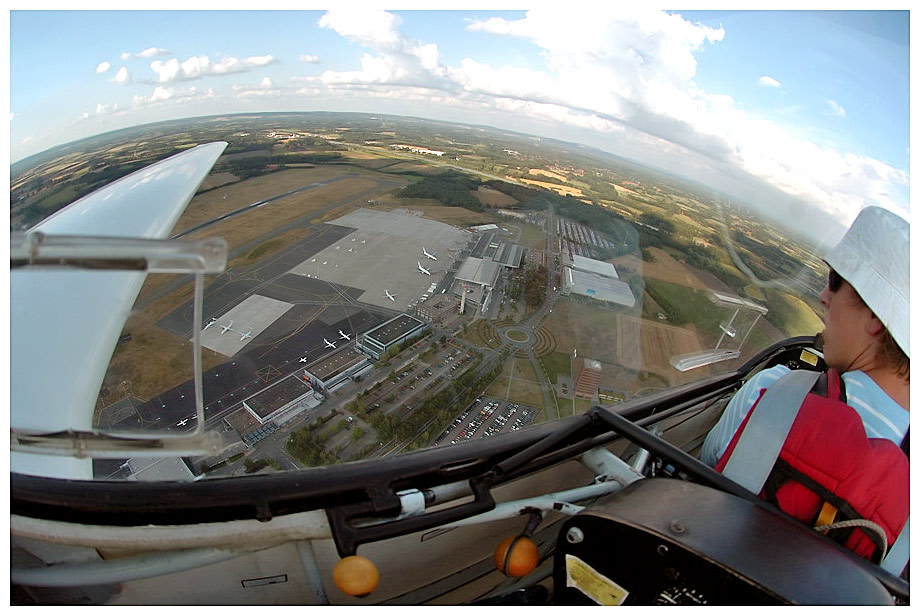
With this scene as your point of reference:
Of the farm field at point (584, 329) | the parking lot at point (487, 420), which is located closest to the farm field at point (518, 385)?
the parking lot at point (487, 420)

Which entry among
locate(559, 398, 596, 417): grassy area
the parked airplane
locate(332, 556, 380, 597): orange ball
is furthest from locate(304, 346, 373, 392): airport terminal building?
locate(332, 556, 380, 597): orange ball

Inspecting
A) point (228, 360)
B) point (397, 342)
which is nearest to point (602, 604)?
point (397, 342)

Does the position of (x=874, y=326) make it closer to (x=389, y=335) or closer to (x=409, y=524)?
(x=409, y=524)

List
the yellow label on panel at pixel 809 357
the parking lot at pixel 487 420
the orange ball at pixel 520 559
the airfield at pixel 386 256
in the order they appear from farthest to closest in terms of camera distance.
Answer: the airfield at pixel 386 256
the yellow label on panel at pixel 809 357
the parking lot at pixel 487 420
the orange ball at pixel 520 559

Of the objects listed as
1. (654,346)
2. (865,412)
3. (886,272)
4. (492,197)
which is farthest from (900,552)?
(492,197)

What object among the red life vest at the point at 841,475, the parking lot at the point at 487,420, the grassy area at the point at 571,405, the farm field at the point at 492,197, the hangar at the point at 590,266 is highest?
the farm field at the point at 492,197

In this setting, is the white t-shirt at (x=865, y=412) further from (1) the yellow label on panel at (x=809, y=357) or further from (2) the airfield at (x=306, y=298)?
(2) the airfield at (x=306, y=298)
